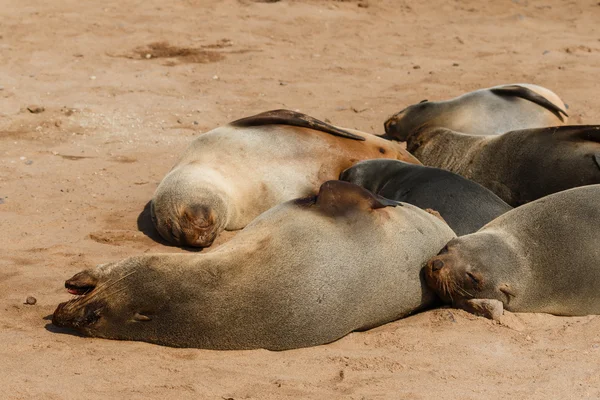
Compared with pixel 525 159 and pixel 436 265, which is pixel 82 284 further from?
pixel 525 159

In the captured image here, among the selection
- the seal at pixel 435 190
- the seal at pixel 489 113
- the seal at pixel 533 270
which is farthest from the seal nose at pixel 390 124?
the seal at pixel 533 270

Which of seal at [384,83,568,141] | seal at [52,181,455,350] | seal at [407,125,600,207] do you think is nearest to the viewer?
seal at [52,181,455,350]

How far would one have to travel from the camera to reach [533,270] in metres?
5.35

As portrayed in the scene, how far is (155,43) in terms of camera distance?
11.5 metres

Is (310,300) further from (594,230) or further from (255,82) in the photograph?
(255,82)

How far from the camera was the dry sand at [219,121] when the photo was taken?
4.41 m

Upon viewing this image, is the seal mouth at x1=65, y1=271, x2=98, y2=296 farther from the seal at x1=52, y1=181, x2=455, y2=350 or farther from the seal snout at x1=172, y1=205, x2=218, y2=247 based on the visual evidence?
Result: the seal snout at x1=172, y1=205, x2=218, y2=247

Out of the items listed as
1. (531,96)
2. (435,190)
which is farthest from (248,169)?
(531,96)

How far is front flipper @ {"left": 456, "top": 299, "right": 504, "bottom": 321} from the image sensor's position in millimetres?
5184

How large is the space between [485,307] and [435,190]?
1415 mm

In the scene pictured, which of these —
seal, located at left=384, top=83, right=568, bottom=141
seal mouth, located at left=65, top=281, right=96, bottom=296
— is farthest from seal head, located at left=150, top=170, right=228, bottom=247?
seal, located at left=384, top=83, right=568, bottom=141

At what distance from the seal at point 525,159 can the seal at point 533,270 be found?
50.5 inches

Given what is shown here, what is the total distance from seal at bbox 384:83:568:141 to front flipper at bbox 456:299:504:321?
3.45 meters

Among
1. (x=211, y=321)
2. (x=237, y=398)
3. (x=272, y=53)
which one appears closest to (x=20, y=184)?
(x=211, y=321)
